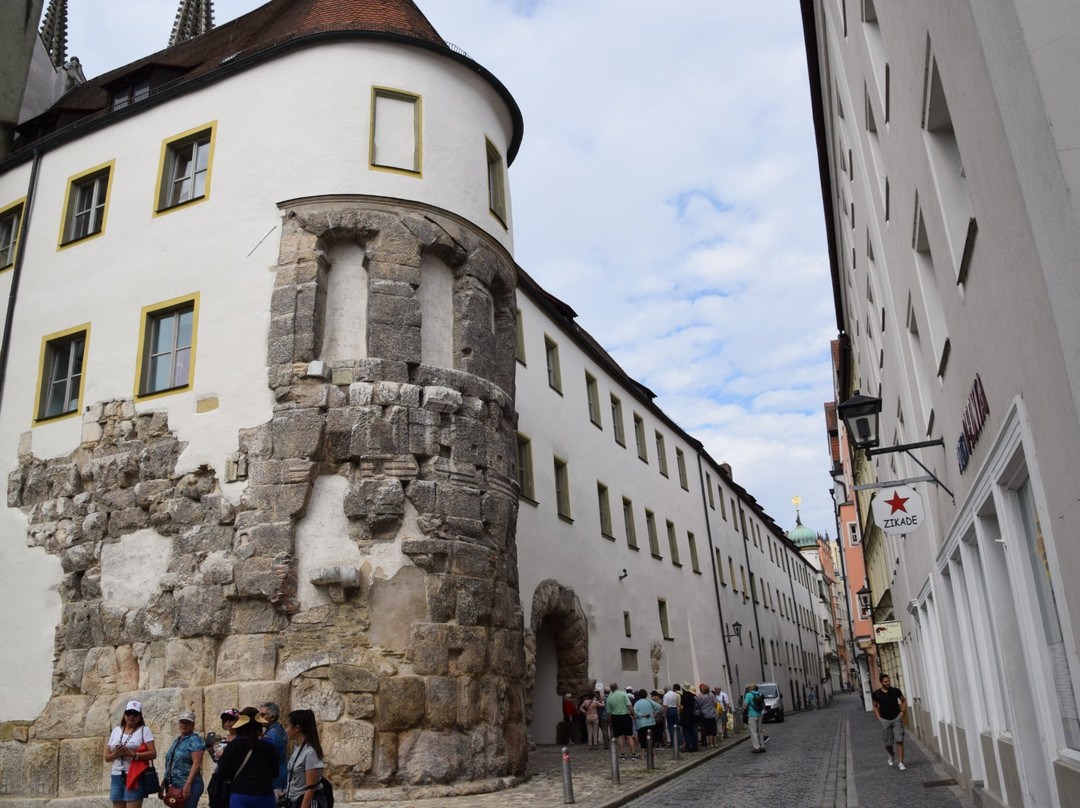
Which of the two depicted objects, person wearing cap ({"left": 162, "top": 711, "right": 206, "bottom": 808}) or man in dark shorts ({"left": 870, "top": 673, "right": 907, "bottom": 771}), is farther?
man in dark shorts ({"left": 870, "top": 673, "right": 907, "bottom": 771})

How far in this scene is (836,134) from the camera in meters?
16.3

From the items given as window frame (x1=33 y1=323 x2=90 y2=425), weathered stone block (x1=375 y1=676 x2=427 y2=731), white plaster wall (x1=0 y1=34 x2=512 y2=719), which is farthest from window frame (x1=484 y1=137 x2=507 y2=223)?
weathered stone block (x1=375 y1=676 x2=427 y2=731)

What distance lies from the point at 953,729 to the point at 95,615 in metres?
11.8

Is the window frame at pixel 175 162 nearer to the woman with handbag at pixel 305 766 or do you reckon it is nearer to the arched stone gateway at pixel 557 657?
the arched stone gateway at pixel 557 657

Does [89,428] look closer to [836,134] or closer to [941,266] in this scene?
[941,266]

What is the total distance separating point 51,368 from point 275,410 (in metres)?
5.34

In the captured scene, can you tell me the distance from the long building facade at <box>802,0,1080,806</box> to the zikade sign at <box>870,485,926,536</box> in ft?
1.11

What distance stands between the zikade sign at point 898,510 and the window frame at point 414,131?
8614mm

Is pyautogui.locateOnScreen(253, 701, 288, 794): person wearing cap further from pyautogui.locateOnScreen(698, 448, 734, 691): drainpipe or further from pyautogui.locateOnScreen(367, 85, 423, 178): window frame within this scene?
pyautogui.locateOnScreen(698, 448, 734, 691): drainpipe

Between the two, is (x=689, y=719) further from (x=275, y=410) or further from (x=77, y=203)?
(x=77, y=203)

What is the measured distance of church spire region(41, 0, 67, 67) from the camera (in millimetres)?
30969

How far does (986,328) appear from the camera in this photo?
5465mm

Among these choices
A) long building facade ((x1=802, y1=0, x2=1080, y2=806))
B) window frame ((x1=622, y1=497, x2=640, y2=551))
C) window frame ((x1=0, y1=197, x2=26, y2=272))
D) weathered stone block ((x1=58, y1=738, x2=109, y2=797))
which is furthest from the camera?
window frame ((x1=622, y1=497, x2=640, y2=551))

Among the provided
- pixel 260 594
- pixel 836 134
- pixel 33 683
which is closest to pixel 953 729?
pixel 260 594
